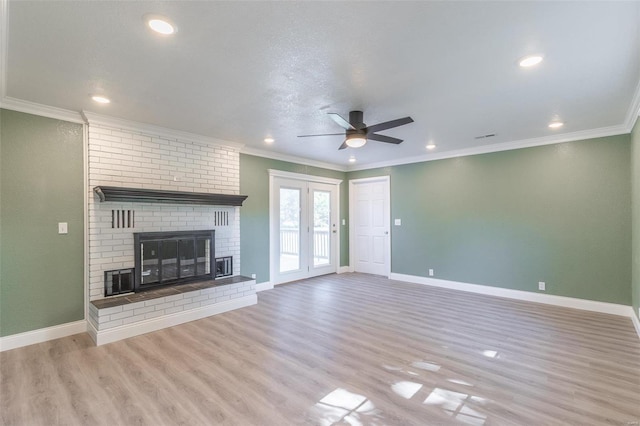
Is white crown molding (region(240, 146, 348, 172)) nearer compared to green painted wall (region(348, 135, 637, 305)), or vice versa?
green painted wall (region(348, 135, 637, 305))

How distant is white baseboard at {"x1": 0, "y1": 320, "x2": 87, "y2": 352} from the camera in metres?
3.22

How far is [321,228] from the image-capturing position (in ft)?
22.9

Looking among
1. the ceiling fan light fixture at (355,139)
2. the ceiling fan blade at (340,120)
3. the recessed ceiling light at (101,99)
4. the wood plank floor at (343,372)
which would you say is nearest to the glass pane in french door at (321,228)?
the wood plank floor at (343,372)

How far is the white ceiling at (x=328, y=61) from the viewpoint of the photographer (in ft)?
6.12

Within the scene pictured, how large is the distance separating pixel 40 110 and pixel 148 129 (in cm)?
109

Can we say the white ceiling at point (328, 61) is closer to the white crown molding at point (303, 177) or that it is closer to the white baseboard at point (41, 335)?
the white crown molding at point (303, 177)

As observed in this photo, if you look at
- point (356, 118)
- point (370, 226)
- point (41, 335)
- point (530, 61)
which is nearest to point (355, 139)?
point (356, 118)

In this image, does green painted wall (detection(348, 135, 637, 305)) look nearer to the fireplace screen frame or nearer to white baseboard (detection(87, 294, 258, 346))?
white baseboard (detection(87, 294, 258, 346))

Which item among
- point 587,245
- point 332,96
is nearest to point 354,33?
point 332,96

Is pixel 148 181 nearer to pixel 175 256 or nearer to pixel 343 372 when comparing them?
pixel 175 256

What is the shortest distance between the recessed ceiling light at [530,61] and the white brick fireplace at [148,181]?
412 centimetres

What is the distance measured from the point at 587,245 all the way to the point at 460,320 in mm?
2299

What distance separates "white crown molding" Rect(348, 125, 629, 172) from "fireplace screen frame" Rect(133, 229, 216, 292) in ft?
13.5

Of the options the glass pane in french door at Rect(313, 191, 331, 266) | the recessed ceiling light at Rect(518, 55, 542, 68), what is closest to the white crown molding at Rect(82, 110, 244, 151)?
the glass pane in french door at Rect(313, 191, 331, 266)
